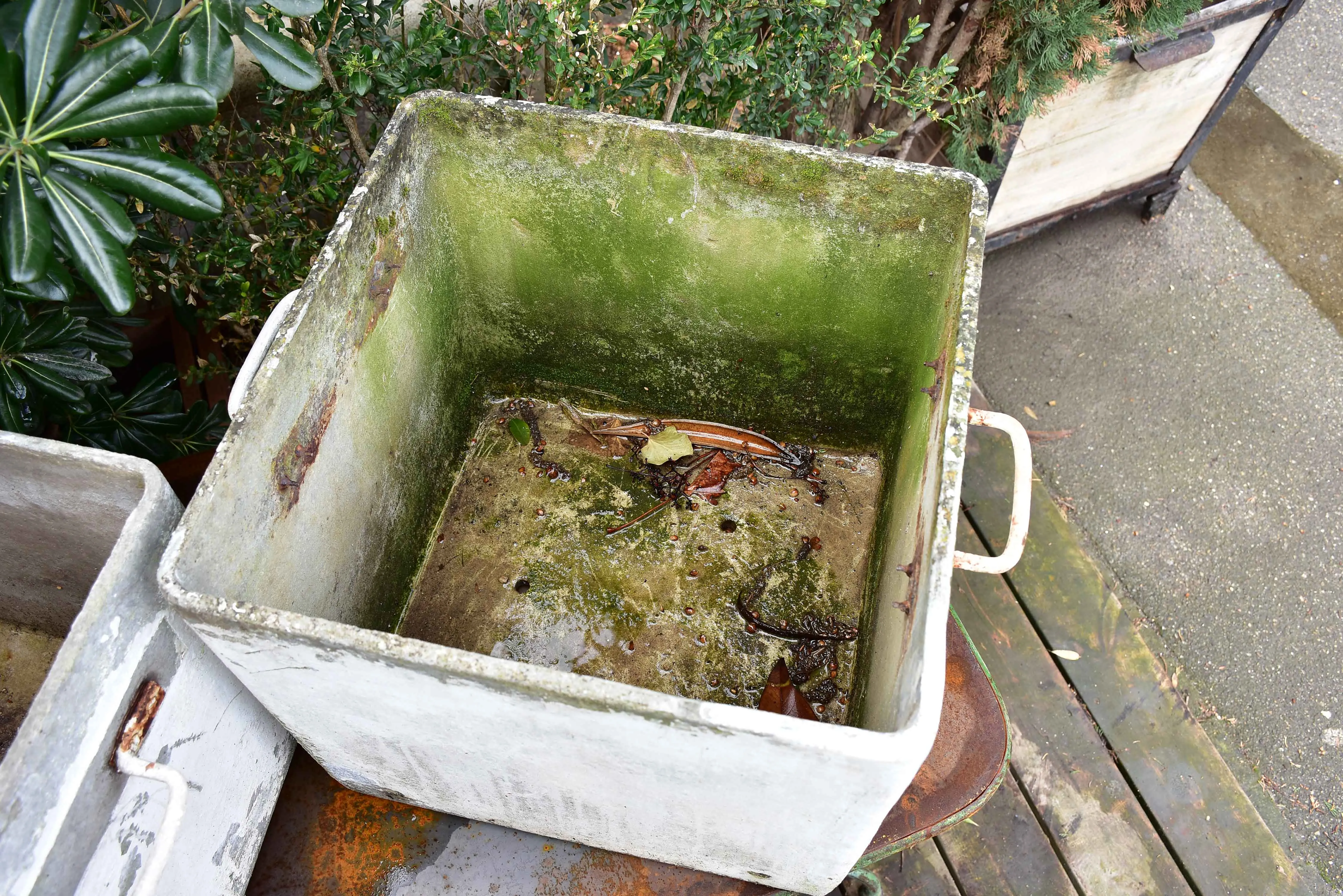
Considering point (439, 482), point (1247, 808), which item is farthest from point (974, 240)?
point (1247, 808)

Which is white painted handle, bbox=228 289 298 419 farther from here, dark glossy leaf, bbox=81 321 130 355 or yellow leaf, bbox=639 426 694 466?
yellow leaf, bbox=639 426 694 466

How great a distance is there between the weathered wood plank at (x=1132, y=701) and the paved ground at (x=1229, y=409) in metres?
0.25

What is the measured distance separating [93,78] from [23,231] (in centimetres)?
21

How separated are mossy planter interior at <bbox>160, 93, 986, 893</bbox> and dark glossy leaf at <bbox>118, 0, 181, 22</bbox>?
35 cm

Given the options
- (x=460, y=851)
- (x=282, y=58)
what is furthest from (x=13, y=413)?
(x=460, y=851)

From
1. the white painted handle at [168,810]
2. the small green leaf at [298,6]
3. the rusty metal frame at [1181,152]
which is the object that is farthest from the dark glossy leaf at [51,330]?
the rusty metal frame at [1181,152]

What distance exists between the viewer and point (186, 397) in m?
2.22

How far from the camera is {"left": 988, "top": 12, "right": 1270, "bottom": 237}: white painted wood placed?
2.37 metres

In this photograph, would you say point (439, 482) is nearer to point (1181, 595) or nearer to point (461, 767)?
point (461, 767)

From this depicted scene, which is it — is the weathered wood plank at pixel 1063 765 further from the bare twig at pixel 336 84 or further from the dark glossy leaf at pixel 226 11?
the dark glossy leaf at pixel 226 11

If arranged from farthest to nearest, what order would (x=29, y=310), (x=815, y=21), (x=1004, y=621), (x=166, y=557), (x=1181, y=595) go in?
(x=1181, y=595), (x=1004, y=621), (x=815, y=21), (x=29, y=310), (x=166, y=557)

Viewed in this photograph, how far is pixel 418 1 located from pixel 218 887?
1.86 m

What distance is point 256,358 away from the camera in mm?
1331

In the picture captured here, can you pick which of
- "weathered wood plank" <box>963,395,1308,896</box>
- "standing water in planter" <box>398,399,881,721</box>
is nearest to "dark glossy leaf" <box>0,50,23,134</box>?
"standing water in planter" <box>398,399,881,721</box>
